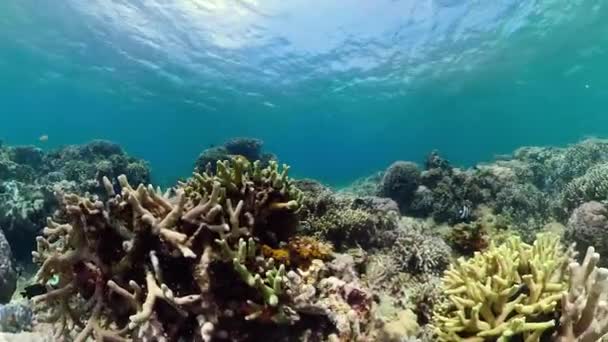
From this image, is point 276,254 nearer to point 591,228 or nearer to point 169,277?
point 169,277

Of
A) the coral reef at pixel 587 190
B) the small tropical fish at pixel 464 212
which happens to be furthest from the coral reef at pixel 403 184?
the coral reef at pixel 587 190

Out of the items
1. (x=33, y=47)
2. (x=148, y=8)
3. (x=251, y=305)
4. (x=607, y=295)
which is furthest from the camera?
(x=33, y=47)

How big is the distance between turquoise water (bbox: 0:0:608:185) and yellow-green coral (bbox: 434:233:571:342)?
2359cm

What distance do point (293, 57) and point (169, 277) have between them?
104 feet

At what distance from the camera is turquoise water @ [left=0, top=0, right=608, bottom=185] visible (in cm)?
2648

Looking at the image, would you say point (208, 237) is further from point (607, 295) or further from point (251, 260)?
point (607, 295)

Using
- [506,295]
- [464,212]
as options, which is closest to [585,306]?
[506,295]

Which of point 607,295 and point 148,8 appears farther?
point 148,8

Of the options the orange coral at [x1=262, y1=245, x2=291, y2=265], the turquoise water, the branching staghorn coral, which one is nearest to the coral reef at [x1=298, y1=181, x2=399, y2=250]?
the orange coral at [x1=262, y1=245, x2=291, y2=265]

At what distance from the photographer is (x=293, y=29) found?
92.1ft

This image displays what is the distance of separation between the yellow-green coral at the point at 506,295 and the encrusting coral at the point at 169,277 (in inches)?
37.9

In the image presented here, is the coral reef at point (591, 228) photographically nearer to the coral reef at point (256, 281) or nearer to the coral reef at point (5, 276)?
the coral reef at point (256, 281)

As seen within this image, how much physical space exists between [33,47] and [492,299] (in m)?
40.4

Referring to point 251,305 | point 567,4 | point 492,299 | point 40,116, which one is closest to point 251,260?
point 251,305
